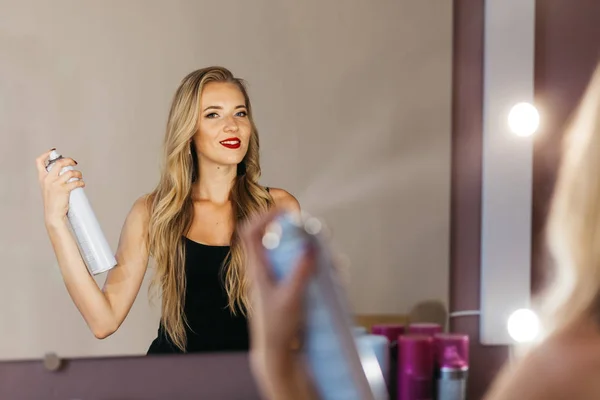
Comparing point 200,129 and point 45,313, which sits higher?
point 200,129

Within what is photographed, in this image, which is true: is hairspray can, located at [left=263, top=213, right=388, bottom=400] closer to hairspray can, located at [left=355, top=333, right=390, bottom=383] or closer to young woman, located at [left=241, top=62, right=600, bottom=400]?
young woman, located at [left=241, top=62, right=600, bottom=400]

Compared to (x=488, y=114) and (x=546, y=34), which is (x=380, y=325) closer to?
(x=488, y=114)

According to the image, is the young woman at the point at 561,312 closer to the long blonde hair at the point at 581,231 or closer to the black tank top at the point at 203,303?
the long blonde hair at the point at 581,231

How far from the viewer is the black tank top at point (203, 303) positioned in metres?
1.07

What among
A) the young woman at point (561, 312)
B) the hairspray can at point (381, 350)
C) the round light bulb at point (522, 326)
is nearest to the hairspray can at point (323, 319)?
the young woman at point (561, 312)

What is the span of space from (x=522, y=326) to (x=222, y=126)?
2.02 ft

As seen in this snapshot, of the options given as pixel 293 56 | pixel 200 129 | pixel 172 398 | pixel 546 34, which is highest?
pixel 546 34

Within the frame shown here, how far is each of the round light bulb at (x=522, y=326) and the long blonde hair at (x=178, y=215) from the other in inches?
18.7

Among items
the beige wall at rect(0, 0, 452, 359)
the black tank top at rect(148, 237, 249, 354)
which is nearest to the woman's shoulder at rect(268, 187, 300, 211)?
the beige wall at rect(0, 0, 452, 359)

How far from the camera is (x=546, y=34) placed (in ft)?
4.17

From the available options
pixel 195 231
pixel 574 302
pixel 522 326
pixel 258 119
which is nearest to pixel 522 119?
pixel 522 326

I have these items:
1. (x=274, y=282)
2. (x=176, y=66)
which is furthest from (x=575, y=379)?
(x=176, y=66)

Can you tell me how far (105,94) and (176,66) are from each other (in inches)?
4.4

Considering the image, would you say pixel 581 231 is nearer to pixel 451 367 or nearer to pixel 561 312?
pixel 561 312
